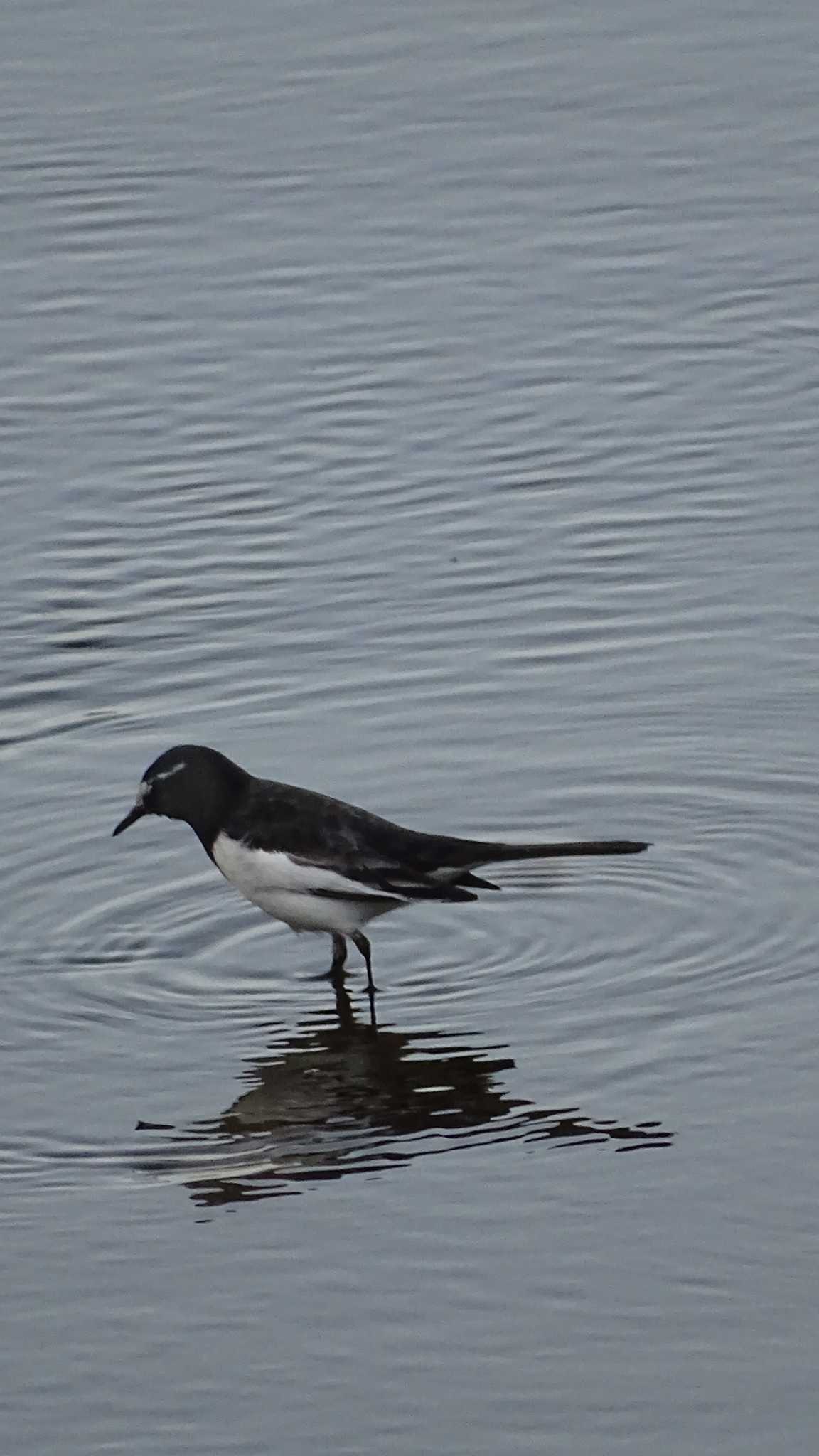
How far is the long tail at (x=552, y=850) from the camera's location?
8172 millimetres

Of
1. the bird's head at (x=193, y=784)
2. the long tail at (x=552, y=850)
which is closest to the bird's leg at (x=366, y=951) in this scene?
the long tail at (x=552, y=850)

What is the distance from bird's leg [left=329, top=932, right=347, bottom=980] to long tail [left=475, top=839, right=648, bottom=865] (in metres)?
0.50

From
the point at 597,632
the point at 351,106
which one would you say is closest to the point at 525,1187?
the point at 597,632

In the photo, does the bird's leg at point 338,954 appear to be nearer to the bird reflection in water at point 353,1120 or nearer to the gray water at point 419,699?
the gray water at point 419,699

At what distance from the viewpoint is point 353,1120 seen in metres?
7.46

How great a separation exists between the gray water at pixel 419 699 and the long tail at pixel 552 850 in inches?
10.9

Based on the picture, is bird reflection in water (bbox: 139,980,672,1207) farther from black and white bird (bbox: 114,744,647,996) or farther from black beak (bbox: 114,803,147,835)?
black beak (bbox: 114,803,147,835)

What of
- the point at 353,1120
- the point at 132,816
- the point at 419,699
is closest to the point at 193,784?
the point at 132,816

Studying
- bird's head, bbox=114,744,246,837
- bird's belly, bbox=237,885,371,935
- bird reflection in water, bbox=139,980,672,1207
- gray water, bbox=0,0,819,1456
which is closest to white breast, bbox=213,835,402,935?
bird's belly, bbox=237,885,371,935

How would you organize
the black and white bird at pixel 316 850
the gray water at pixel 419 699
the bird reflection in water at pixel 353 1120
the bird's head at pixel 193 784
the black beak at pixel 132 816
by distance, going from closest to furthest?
the gray water at pixel 419 699
the bird reflection in water at pixel 353 1120
the black and white bird at pixel 316 850
the bird's head at pixel 193 784
the black beak at pixel 132 816

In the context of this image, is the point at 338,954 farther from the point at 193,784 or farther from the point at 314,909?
the point at 193,784

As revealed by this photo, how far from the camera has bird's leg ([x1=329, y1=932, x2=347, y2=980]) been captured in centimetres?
841

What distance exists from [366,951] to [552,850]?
0.61m

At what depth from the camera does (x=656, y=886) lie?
8594 millimetres
